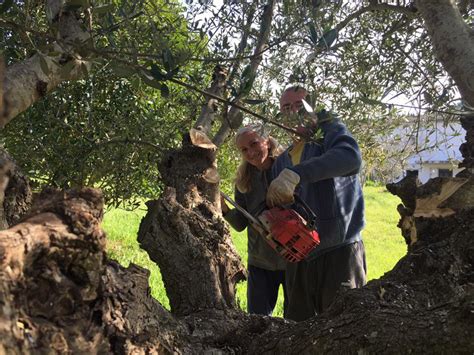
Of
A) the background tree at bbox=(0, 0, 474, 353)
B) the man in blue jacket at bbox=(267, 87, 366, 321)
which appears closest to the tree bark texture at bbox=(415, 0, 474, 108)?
the background tree at bbox=(0, 0, 474, 353)

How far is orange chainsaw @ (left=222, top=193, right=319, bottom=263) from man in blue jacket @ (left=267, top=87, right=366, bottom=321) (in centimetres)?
9

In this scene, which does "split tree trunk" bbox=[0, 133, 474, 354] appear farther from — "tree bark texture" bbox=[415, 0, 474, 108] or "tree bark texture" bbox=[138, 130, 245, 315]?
"tree bark texture" bbox=[415, 0, 474, 108]

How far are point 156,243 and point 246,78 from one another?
0.95 meters

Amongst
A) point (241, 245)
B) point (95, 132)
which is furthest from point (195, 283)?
point (241, 245)

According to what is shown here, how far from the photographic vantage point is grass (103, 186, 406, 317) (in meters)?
6.88

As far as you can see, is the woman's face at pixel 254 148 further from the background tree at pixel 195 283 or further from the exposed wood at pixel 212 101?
the background tree at pixel 195 283

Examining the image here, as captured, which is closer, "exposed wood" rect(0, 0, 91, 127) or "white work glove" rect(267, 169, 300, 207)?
"exposed wood" rect(0, 0, 91, 127)

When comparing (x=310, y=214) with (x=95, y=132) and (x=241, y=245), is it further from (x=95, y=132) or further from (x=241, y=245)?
(x=241, y=245)

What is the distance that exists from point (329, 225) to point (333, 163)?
1.95 feet

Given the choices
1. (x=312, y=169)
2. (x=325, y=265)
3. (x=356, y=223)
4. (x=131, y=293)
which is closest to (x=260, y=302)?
(x=325, y=265)

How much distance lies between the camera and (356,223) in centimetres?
370

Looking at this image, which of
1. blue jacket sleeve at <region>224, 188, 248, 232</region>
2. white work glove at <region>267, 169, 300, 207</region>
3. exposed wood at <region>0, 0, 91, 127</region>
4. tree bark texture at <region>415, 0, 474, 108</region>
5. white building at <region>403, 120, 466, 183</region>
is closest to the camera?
exposed wood at <region>0, 0, 91, 127</region>

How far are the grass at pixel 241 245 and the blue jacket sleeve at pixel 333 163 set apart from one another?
39.4 inches

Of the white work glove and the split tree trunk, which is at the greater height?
the white work glove
